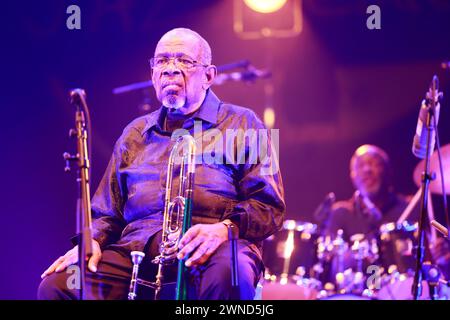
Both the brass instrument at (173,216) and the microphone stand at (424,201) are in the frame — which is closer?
the brass instrument at (173,216)

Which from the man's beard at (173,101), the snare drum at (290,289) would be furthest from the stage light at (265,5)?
the man's beard at (173,101)

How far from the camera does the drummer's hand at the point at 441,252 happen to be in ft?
21.2

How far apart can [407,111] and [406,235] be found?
1939 mm

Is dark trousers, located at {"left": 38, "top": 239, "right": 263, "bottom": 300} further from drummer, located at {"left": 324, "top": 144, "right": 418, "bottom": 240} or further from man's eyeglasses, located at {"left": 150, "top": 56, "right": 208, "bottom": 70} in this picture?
drummer, located at {"left": 324, "top": 144, "right": 418, "bottom": 240}

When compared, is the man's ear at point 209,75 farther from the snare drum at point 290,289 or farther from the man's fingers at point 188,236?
the snare drum at point 290,289

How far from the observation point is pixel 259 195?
11.7 ft

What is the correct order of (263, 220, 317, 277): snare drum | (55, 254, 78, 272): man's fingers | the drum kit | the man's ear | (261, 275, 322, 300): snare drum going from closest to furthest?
(55, 254, 78, 272): man's fingers → the man's ear → the drum kit → (261, 275, 322, 300): snare drum → (263, 220, 317, 277): snare drum

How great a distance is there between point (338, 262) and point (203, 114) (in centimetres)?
323

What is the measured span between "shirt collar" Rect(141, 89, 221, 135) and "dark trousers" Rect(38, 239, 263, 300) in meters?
0.75

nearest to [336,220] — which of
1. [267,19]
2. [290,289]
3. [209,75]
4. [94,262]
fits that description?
[290,289]

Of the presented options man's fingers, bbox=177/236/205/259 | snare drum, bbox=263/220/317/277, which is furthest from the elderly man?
snare drum, bbox=263/220/317/277

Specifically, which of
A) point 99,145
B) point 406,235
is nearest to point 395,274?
point 406,235

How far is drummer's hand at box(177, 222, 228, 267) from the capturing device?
10.5 feet
